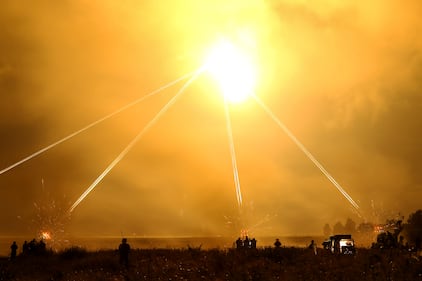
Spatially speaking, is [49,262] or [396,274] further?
[49,262]

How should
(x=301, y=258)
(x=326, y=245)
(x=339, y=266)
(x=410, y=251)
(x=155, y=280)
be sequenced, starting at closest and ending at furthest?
(x=155, y=280)
(x=339, y=266)
(x=410, y=251)
(x=301, y=258)
(x=326, y=245)

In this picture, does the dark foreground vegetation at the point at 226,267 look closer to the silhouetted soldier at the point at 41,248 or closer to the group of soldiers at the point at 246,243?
the silhouetted soldier at the point at 41,248

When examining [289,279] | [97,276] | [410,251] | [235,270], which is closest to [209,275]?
[235,270]

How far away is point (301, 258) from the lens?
2745cm

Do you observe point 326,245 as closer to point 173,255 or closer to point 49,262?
point 173,255

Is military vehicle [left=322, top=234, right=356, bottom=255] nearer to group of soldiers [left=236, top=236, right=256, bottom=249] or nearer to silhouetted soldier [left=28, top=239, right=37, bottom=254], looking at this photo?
group of soldiers [left=236, top=236, right=256, bottom=249]

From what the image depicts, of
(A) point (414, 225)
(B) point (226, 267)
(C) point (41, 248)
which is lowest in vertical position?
(B) point (226, 267)

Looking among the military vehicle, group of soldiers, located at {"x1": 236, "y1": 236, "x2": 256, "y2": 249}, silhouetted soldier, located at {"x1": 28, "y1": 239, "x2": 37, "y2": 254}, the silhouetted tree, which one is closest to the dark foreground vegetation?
silhouetted soldier, located at {"x1": 28, "y1": 239, "x2": 37, "y2": 254}

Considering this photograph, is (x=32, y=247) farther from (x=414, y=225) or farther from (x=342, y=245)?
(x=414, y=225)

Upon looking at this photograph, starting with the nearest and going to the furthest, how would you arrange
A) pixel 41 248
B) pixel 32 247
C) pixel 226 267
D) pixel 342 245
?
pixel 226 267
pixel 342 245
pixel 41 248
pixel 32 247

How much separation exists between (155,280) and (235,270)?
393cm

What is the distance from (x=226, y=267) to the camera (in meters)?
24.3

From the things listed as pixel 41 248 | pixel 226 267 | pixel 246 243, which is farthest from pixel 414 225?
pixel 226 267

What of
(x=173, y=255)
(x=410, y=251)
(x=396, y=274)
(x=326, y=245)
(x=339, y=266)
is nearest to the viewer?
(x=396, y=274)
